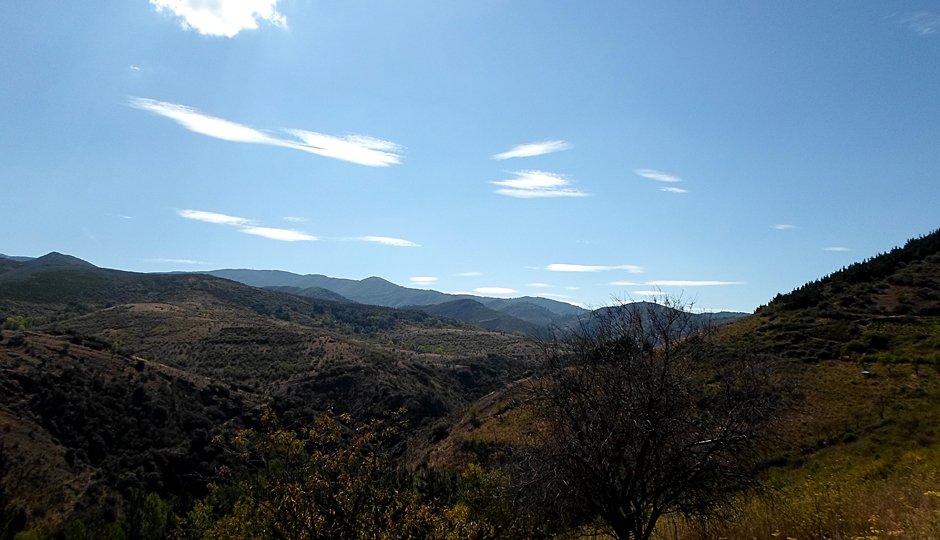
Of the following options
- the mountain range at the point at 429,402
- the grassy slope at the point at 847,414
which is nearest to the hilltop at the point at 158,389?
the mountain range at the point at 429,402

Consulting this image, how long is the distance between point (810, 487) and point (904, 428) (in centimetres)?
1712

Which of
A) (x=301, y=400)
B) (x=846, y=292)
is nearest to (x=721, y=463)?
(x=846, y=292)

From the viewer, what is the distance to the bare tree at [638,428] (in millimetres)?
9312

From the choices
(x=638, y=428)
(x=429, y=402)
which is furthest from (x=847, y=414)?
(x=429, y=402)

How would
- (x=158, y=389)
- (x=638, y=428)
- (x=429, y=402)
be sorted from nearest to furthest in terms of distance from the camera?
(x=638, y=428) < (x=158, y=389) < (x=429, y=402)

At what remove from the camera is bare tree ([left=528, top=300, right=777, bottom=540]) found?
9312mm

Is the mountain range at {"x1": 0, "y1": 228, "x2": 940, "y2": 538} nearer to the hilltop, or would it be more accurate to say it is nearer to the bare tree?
the hilltop

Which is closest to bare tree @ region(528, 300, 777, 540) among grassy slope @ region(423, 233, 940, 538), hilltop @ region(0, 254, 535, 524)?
grassy slope @ region(423, 233, 940, 538)

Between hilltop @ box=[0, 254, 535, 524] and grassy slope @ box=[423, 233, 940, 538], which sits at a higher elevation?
grassy slope @ box=[423, 233, 940, 538]

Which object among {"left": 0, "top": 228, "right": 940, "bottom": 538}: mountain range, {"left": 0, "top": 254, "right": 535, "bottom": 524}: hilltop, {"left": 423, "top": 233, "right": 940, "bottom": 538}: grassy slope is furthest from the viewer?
{"left": 0, "top": 254, "right": 535, "bottom": 524}: hilltop

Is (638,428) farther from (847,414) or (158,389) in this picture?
(158,389)

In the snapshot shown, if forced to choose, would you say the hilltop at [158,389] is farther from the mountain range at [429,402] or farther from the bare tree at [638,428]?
the bare tree at [638,428]

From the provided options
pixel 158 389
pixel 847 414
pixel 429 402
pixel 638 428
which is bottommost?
pixel 429 402

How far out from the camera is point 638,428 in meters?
9.27
